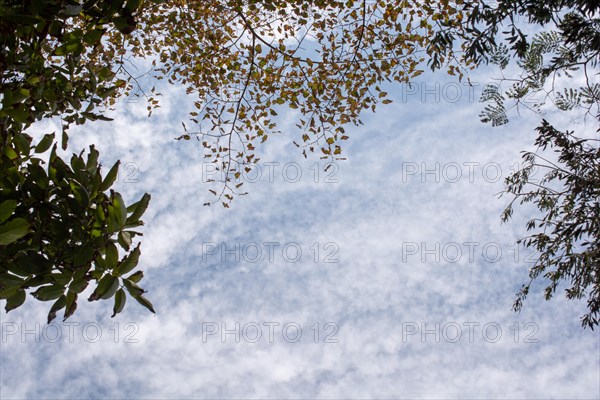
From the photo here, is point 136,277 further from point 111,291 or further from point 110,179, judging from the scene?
point 110,179

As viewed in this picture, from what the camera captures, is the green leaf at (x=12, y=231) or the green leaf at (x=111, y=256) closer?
the green leaf at (x=12, y=231)

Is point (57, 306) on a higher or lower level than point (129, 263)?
lower

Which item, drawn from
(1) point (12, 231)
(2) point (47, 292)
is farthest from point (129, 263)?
(1) point (12, 231)

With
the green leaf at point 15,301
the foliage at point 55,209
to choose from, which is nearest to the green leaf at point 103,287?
the foliage at point 55,209

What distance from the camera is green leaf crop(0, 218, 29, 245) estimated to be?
200cm

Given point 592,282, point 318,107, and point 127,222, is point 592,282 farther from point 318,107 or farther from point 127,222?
point 127,222

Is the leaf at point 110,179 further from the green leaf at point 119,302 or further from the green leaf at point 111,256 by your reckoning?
the green leaf at point 119,302

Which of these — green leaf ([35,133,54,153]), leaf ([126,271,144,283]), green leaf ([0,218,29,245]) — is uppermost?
green leaf ([35,133,54,153])

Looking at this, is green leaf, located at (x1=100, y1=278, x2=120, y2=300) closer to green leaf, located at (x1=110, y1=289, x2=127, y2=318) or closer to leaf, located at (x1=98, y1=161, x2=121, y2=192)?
green leaf, located at (x1=110, y1=289, x2=127, y2=318)

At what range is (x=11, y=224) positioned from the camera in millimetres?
2014

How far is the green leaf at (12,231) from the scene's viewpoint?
200 centimetres

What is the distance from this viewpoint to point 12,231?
2010 millimetres

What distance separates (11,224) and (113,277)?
1.73ft

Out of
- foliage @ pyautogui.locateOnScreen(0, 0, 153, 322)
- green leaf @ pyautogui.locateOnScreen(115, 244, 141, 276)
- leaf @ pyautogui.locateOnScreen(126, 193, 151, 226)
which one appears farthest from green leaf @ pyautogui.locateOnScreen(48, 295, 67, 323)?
leaf @ pyautogui.locateOnScreen(126, 193, 151, 226)
